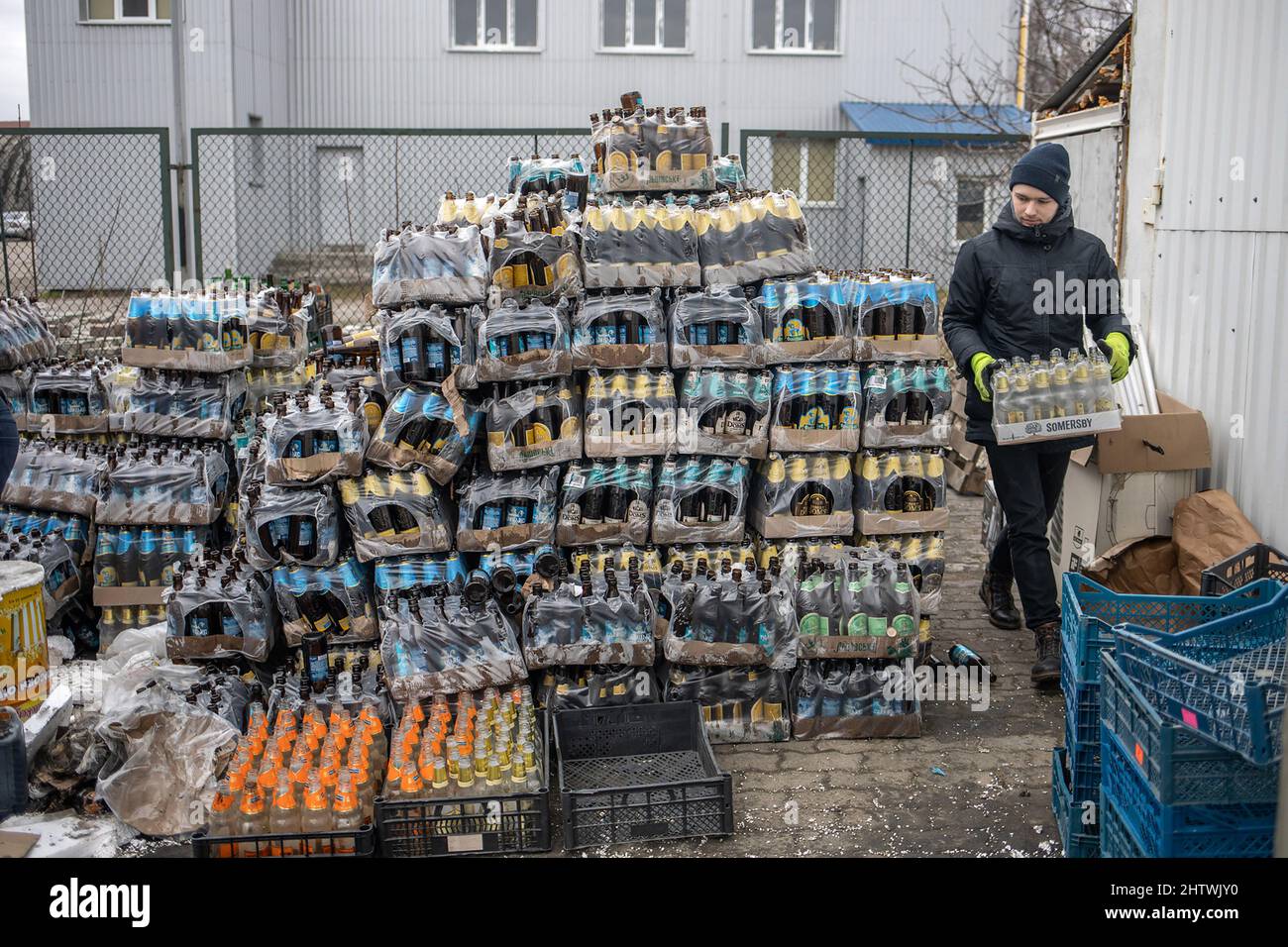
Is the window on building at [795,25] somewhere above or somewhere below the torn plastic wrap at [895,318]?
above

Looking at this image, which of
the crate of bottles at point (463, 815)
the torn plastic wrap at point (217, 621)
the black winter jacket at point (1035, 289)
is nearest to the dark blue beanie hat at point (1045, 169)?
the black winter jacket at point (1035, 289)

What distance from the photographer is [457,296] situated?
20.0 ft

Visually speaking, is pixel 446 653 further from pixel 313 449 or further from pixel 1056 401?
pixel 1056 401

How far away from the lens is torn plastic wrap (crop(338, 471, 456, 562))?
19.4 feet

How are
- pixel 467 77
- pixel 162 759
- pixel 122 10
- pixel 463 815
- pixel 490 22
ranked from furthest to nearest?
pixel 490 22
pixel 467 77
pixel 122 10
pixel 162 759
pixel 463 815

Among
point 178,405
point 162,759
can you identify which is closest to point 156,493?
point 178,405

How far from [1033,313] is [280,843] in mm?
4223

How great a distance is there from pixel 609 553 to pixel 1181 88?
14.3 feet

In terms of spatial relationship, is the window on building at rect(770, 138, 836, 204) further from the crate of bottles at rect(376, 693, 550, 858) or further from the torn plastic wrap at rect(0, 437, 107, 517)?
the crate of bottles at rect(376, 693, 550, 858)

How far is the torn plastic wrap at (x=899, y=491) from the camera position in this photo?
6.41 m

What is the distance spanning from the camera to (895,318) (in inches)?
249

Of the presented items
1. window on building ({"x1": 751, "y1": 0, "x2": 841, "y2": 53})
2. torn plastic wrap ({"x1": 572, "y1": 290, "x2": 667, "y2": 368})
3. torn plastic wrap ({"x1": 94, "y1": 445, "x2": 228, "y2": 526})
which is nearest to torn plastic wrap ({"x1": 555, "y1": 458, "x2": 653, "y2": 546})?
torn plastic wrap ({"x1": 572, "y1": 290, "x2": 667, "y2": 368})

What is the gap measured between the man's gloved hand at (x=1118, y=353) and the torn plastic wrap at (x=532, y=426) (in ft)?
8.63

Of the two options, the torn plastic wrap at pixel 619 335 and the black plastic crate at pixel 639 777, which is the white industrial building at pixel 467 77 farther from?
the black plastic crate at pixel 639 777
